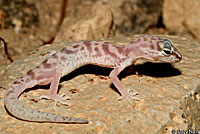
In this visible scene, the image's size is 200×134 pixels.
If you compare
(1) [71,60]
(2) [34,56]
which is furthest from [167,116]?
(2) [34,56]

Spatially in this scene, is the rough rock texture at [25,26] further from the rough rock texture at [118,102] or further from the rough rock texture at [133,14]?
the rough rock texture at [118,102]

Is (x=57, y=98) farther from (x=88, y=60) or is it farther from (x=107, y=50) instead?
(x=107, y=50)

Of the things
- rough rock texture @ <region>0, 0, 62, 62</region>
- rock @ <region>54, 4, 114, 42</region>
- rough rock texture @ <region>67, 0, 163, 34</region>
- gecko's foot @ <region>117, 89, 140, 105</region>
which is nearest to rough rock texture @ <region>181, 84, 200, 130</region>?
gecko's foot @ <region>117, 89, 140, 105</region>

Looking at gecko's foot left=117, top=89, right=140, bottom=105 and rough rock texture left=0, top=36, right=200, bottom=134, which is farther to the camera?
gecko's foot left=117, top=89, right=140, bottom=105

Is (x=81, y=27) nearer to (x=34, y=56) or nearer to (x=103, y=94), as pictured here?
(x=34, y=56)

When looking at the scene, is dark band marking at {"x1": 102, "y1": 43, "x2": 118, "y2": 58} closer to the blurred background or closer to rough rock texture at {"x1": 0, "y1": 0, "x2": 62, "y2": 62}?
the blurred background

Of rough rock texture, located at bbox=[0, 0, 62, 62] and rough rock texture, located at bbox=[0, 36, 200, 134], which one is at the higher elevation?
rough rock texture, located at bbox=[0, 0, 62, 62]

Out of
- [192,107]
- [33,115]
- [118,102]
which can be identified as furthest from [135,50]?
[33,115]
